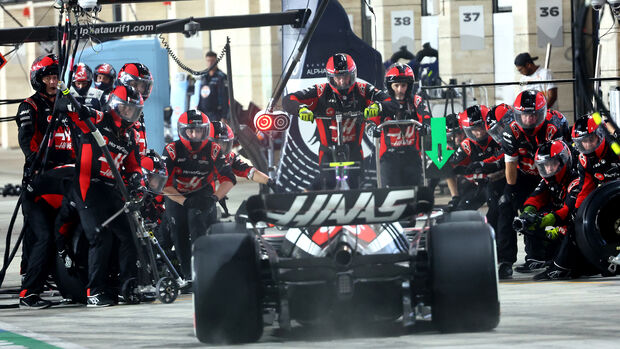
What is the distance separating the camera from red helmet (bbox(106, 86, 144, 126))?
11211mm

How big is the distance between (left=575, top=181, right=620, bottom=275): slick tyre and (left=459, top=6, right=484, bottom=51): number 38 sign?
47.6 feet

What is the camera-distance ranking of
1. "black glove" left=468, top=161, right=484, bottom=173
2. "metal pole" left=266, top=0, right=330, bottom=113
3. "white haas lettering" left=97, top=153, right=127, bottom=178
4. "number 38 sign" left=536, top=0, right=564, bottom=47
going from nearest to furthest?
"white haas lettering" left=97, top=153, right=127, bottom=178, "black glove" left=468, top=161, right=484, bottom=173, "metal pole" left=266, top=0, right=330, bottom=113, "number 38 sign" left=536, top=0, right=564, bottom=47

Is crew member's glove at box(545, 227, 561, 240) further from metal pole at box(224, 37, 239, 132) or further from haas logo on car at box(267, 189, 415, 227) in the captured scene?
metal pole at box(224, 37, 239, 132)

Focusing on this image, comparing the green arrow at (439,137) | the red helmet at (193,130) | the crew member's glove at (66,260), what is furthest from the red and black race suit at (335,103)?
Result: the green arrow at (439,137)

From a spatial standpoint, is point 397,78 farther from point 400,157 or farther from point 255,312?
point 255,312

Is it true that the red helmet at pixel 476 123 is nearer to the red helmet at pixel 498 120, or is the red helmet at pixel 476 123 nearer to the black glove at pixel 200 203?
the red helmet at pixel 498 120

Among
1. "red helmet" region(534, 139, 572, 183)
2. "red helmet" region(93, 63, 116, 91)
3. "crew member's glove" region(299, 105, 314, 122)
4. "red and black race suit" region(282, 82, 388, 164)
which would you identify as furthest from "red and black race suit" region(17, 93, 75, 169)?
"red helmet" region(534, 139, 572, 183)

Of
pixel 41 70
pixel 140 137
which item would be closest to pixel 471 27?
pixel 140 137

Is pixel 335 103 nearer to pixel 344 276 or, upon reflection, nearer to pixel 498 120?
pixel 498 120

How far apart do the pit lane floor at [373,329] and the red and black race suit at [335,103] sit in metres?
2.55

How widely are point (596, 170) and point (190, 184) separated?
3.47 m

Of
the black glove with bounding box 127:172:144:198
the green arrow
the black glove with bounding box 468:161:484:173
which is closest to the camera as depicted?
the black glove with bounding box 127:172:144:198

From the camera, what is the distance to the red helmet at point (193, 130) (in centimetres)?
1234

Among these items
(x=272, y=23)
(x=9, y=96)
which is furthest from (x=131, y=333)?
(x=9, y=96)
